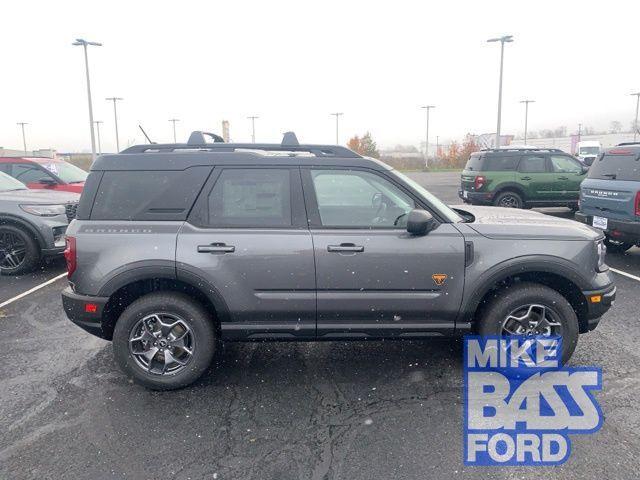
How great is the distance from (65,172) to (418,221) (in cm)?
913

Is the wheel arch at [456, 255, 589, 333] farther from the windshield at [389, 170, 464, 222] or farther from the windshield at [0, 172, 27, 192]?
the windshield at [0, 172, 27, 192]

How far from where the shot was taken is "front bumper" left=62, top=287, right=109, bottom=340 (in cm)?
350

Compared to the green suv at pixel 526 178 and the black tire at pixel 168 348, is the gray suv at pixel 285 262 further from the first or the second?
the green suv at pixel 526 178

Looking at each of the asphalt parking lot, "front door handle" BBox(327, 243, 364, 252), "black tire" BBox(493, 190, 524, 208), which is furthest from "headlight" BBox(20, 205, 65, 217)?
"black tire" BBox(493, 190, 524, 208)

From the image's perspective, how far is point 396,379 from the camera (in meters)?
3.74

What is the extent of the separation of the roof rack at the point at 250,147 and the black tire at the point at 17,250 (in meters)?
4.35

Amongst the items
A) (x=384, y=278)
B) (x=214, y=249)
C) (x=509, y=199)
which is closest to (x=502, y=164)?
(x=509, y=199)

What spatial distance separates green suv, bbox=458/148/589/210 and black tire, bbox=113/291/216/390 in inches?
415

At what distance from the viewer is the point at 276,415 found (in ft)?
10.7

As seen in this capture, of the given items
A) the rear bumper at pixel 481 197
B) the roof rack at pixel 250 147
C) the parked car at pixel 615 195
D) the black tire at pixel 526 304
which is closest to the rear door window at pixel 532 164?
the rear bumper at pixel 481 197

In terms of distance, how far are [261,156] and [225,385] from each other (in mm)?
1771

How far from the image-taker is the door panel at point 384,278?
11.4 ft

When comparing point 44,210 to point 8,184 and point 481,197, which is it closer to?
point 8,184

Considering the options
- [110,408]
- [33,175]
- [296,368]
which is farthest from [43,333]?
[33,175]
